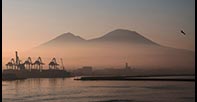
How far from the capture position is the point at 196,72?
1.59 metres

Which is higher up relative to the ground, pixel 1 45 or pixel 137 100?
pixel 1 45

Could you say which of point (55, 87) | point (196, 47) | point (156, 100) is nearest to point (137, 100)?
point (156, 100)

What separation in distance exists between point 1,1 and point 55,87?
29406 mm

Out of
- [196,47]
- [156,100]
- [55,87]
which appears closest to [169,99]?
[156,100]

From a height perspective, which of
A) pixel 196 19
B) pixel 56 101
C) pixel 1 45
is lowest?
pixel 56 101

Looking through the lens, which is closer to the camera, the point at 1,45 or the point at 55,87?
the point at 1,45

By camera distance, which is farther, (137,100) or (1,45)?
(137,100)

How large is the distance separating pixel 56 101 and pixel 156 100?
5115mm

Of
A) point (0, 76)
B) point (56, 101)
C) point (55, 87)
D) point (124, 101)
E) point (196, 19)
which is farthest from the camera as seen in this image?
point (55, 87)

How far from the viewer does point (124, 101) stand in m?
20.0

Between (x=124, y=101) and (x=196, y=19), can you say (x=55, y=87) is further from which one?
(x=196, y=19)

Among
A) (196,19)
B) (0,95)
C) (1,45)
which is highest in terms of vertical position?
(196,19)

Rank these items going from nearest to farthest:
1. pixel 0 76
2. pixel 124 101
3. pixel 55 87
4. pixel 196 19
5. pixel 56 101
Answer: pixel 0 76 → pixel 196 19 → pixel 124 101 → pixel 56 101 → pixel 55 87

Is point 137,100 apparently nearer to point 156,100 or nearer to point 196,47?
point 156,100
